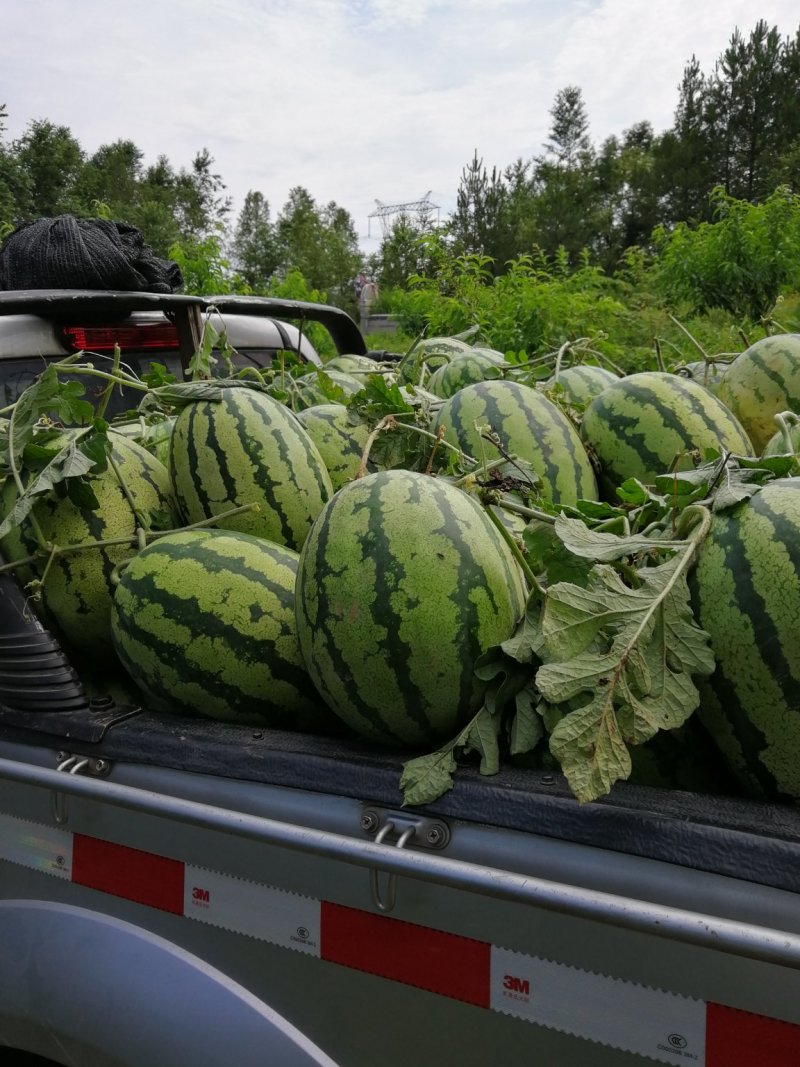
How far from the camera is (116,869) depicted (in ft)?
4.67

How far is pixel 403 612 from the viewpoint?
4.36 ft

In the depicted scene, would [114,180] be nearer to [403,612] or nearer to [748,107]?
[748,107]

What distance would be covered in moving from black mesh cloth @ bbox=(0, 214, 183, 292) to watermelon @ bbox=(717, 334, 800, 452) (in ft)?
9.89

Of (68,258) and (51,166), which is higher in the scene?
(51,166)

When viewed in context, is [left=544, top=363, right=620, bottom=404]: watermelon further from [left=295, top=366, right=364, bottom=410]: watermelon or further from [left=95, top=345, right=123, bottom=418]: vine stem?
[left=95, top=345, right=123, bottom=418]: vine stem

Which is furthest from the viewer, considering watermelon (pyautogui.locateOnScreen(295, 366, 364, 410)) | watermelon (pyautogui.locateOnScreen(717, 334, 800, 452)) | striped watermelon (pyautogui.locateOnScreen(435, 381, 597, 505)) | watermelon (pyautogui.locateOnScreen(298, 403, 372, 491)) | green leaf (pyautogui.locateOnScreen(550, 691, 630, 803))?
watermelon (pyautogui.locateOnScreen(295, 366, 364, 410))

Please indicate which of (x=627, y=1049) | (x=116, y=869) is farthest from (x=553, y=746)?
(x=116, y=869)

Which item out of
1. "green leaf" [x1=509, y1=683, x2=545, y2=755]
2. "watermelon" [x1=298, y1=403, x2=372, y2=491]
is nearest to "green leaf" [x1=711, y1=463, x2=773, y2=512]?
"green leaf" [x1=509, y1=683, x2=545, y2=755]

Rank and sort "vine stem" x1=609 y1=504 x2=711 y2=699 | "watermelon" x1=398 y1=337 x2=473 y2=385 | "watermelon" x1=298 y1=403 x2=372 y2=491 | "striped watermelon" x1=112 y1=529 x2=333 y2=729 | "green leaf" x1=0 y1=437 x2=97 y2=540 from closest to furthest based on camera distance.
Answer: "vine stem" x1=609 y1=504 x2=711 y2=699, "striped watermelon" x1=112 y1=529 x2=333 y2=729, "green leaf" x1=0 y1=437 x2=97 y2=540, "watermelon" x1=298 y1=403 x2=372 y2=491, "watermelon" x1=398 y1=337 x2=473 y2=385

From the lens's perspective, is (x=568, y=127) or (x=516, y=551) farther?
(x=568, y=127)

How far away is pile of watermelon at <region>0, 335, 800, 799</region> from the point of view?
3.92ft

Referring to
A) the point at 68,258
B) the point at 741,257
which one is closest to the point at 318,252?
the point at 741,257

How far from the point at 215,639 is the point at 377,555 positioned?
38 centimetres

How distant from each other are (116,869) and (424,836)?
595mm
